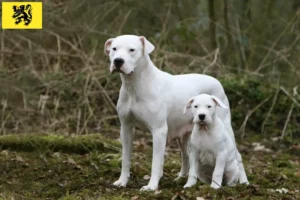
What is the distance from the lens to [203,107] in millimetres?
6652

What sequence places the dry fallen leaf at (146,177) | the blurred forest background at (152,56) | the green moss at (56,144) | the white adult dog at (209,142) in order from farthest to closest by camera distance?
1. the blurred forest background at (152,56)
2. the green moss at (56,144)
3. the dry fallen leaf at (146,177)
4. the white adult dog at (209,142)

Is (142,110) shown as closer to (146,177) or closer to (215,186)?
(215,186)

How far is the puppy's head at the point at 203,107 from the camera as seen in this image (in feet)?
21.6

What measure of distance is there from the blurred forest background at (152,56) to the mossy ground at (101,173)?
131cm

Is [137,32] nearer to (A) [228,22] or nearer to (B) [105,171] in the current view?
(A) [228,22]

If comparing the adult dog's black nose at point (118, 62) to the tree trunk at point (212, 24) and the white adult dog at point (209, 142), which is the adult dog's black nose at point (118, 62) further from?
the tree trunk at point (212, 24)

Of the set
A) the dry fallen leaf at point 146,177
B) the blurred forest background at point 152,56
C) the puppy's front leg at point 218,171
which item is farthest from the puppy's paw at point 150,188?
the blurred forest background at point 152,56

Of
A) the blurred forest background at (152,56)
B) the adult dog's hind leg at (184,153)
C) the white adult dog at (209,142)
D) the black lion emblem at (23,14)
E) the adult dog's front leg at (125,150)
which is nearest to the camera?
the white adult dog at (209,142)

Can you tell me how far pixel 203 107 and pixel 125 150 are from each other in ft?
3.30

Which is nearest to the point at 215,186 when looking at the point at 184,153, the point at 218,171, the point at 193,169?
the point at 218,171

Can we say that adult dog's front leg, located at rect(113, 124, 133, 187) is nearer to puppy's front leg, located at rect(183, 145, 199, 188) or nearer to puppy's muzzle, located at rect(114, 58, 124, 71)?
puppy's front leg, located at rect(183, 145, 199, 188)

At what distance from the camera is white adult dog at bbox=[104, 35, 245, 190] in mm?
6672

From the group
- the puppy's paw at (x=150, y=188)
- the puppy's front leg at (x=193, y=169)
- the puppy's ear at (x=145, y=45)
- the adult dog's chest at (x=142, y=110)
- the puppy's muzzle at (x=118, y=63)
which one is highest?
the puppy's ear at (x=145, y=45)

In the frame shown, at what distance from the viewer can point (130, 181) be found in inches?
297
